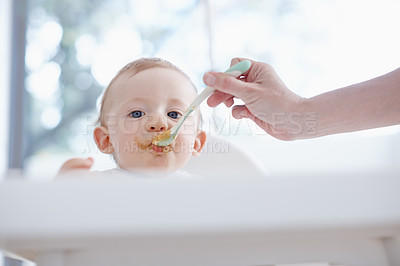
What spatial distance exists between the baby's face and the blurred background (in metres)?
1.14

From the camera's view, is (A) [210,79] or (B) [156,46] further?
(B) [156,46]

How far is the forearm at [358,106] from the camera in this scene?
2.29ft

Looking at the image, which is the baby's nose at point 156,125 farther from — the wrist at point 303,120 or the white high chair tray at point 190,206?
the white high chair tray at point 190,206

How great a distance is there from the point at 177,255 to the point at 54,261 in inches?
5.1

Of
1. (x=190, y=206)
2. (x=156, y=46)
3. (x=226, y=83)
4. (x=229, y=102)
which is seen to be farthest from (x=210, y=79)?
(x=156, y=46)

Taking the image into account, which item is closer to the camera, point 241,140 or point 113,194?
point 113,194

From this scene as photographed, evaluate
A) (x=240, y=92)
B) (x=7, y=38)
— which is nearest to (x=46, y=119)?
(x=7, y=38)

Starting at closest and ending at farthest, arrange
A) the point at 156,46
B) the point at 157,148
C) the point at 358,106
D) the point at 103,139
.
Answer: the point at 358,106 < the point at 157,148 < the point at 103,139 < the point at 156,46

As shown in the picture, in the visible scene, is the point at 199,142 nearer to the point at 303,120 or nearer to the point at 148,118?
the point at 148,118

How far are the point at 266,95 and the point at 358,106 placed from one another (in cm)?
17

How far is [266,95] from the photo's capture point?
0.79 m

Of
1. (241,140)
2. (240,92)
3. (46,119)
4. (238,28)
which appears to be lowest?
(240,92)

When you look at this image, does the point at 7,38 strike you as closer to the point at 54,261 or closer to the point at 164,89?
the point at 164,89

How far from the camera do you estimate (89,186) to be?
322 mm
